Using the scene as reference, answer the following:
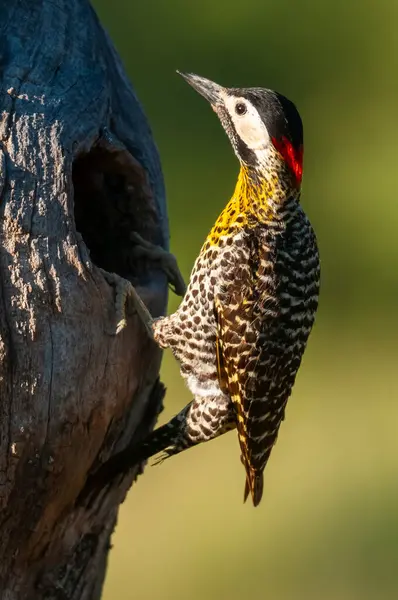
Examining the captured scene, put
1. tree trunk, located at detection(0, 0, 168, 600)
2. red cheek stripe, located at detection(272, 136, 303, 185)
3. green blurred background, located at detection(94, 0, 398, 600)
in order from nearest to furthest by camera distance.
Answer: tree trunk, located at detection(0, 0, 168, 600) → red cheek stripe, located at detection(272, 136, 303, 185) → green blurred background, located at detection(94, 0, 398, 600)

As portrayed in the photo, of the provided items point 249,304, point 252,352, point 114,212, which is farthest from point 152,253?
point 252,352

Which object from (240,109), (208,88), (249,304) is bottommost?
(249,304)

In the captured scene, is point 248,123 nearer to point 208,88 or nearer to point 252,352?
point 208,88

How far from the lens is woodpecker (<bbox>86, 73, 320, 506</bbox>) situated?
Result: 392cm

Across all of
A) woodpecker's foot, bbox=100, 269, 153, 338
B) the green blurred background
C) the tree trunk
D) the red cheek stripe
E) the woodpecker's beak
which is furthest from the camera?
the green blurred background

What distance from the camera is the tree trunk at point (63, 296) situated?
3.43 metres

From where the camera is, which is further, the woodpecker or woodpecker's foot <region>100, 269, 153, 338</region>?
the woodpecker

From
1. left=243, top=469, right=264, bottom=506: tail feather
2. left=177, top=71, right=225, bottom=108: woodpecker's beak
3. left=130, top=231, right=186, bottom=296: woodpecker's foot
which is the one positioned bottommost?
left=243, top=469, right=264, bottom=506: tail feather

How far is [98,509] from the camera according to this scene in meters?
3.88

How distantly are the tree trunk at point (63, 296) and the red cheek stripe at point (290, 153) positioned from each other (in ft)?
1.52

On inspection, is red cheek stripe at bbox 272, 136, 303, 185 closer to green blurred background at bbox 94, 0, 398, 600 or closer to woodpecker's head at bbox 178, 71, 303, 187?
woodpecker's head at bbox 178, 71, 303, 187

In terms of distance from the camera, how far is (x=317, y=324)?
8.55 meters

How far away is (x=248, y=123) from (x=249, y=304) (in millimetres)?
649

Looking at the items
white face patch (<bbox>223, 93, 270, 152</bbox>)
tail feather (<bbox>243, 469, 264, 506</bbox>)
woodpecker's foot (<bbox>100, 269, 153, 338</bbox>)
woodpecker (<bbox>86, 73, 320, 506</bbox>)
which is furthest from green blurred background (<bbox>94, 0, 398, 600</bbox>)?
white face patch (<bbox>223, 93, 270, 152</bbox>)
